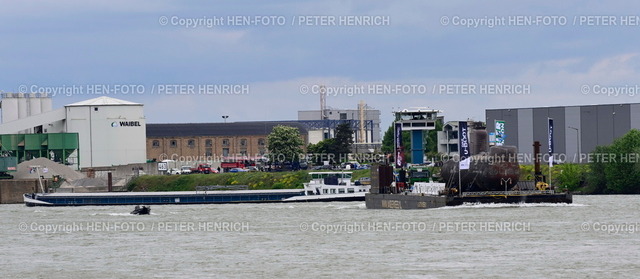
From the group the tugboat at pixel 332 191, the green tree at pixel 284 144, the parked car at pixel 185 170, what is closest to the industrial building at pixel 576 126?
the tugboat at pixel 332 191

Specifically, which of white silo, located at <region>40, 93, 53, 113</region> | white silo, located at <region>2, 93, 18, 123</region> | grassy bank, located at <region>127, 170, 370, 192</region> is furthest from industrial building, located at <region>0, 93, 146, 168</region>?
white silo, located at <region>40, 93, 53, 113</region>

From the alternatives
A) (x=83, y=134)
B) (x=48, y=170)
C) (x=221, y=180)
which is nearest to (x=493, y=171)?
(x=221, y=180)

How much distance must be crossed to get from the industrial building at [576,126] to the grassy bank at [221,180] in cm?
2071

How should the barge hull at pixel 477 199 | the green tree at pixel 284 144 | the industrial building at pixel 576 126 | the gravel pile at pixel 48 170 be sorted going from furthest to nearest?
1. the green tree at pixel 284 144
2. the gravel pile at pixel 48 170
3. the industrial building at pixel 576 126
4. the barge hull at pixel 477 199

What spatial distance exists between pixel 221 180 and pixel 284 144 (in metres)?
27.7

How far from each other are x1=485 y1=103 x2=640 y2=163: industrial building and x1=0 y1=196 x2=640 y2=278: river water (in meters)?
62.2

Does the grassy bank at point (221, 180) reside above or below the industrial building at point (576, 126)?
below

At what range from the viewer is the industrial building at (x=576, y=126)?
155 meters

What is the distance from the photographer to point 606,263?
5459 centimetres

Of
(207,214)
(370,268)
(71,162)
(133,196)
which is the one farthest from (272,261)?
(71,162)

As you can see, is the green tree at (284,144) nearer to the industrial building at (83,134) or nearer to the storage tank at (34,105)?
the industrial building at (83,134)

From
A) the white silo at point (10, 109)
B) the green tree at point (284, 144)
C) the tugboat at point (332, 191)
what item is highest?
→ the white silo at point (10, 109)

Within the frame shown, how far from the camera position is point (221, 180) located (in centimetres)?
16662

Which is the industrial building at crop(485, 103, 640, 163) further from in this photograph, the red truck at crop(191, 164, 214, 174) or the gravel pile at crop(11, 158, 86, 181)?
the gravel pile at crop(11, 158, 86, 181)
